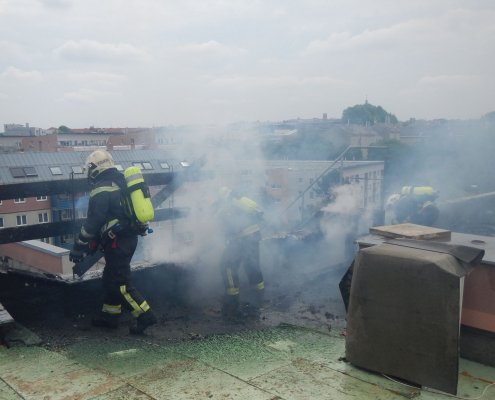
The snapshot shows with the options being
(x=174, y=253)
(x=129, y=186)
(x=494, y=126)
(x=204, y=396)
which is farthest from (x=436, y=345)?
(x=494, y=126)

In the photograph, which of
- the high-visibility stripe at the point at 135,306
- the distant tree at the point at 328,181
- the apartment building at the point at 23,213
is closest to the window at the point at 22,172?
the apartment building at the point at 23,213

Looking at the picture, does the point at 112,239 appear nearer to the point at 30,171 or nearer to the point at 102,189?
the point at 102,189

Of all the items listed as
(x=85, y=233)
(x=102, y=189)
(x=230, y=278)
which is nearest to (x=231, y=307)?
(x=230, y=278)

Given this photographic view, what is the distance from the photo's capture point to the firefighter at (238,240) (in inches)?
212

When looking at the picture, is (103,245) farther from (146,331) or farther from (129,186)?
(146,331)

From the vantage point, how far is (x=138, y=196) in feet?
13.0

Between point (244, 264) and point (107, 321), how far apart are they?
78.0 inches

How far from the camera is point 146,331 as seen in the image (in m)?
4.05

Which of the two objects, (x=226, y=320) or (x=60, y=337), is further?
(x=226, y=320)

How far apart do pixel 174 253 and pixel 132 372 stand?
3.58m

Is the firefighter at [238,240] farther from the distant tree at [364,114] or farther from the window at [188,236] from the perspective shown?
the distant tree at [364,114]

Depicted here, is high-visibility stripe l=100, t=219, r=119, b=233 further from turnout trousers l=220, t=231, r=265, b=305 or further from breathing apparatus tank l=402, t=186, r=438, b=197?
breathing apparatus tank l=402, t=186, r=438, b=197

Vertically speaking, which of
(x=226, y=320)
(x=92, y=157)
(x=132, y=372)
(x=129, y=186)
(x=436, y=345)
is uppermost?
(x=92, y=157)

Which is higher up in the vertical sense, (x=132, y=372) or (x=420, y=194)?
(x=420, y=194)
